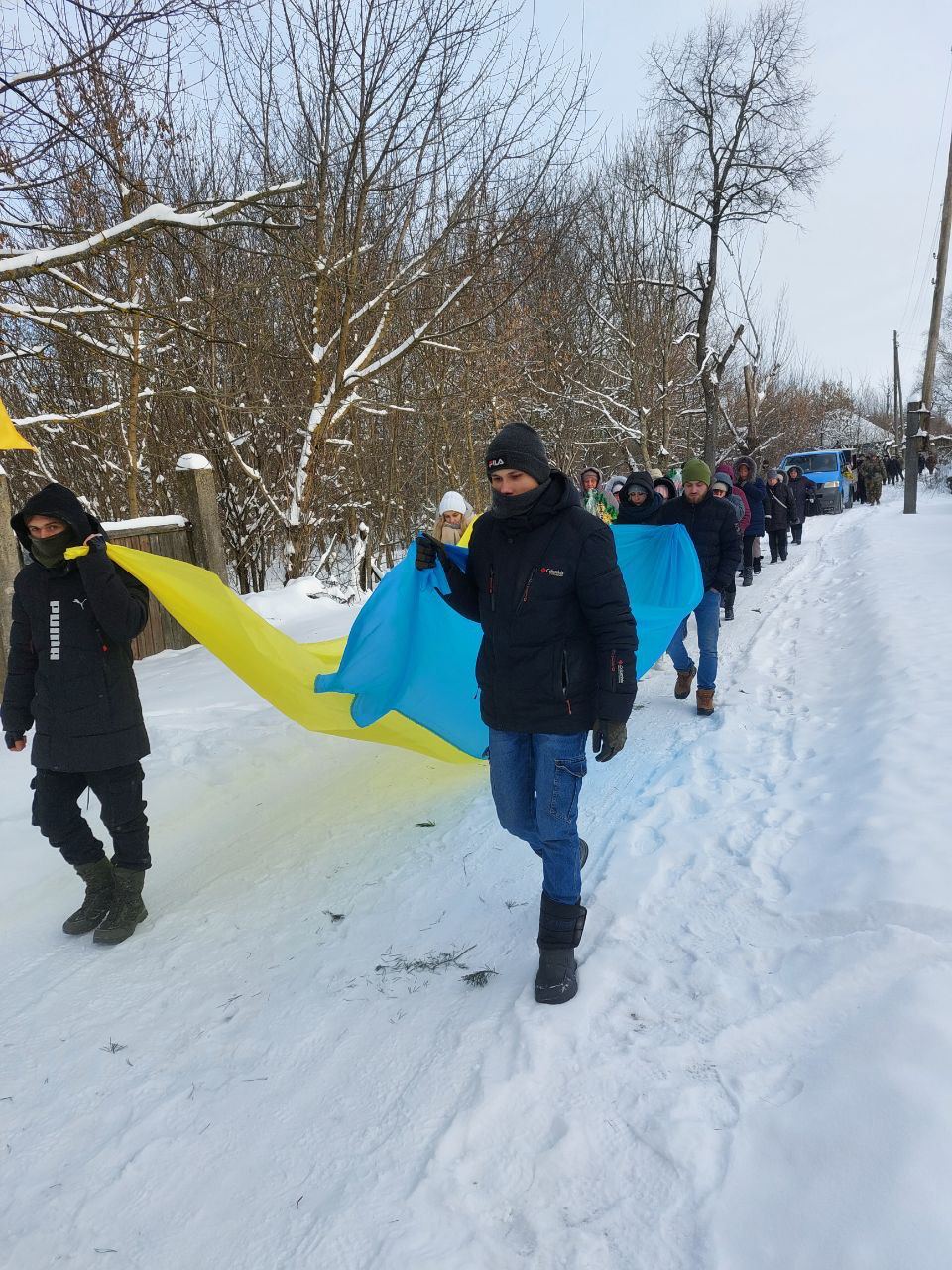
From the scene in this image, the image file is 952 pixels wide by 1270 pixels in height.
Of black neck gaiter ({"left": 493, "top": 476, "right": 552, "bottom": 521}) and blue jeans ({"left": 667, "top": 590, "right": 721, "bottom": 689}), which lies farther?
blue jeans ({"left": 667, "top": 590, "right": 721, "bottom": 689})

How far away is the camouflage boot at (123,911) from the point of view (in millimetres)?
3578

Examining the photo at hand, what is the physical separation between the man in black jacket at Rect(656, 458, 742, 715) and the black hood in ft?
14.1

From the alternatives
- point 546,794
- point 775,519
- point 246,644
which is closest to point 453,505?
point 246,644

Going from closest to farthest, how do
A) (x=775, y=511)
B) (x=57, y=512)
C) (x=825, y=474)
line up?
(x=57, y=512), (x=775, y=511), (x=825, y=474)

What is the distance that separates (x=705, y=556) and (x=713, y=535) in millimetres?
185

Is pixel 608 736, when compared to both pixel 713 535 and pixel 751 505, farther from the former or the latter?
pixel 751 505

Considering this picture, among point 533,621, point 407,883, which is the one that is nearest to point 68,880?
point 407,883

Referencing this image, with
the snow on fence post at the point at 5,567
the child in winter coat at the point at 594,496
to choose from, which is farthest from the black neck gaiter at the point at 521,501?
the child in winter coat at the point at 594,496

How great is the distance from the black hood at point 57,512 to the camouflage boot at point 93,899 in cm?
149

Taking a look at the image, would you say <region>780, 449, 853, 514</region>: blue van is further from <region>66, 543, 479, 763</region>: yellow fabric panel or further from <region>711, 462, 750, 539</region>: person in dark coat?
<region>66, 543, 479, 763</region>: yellow fabric panel

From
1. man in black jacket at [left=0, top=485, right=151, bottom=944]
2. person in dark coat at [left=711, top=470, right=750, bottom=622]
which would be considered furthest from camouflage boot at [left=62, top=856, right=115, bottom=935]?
person in dark coat at [left=711, top=470, right=750, bottom=622]

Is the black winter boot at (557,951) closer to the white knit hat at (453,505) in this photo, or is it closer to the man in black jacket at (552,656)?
the man in black jacket at (552,656)

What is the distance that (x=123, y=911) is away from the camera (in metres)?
3.66

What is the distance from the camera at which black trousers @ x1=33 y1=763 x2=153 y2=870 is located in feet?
11.8
